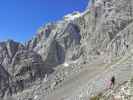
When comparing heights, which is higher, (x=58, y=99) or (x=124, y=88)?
(x=124, y=88)

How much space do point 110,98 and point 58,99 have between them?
137378 millimetres

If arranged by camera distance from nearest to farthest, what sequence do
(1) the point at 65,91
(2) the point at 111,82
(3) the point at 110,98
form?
(3) the point at 110,98 → (2) the point at 111,82 → (1) the point at 65,91

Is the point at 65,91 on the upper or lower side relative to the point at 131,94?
lower

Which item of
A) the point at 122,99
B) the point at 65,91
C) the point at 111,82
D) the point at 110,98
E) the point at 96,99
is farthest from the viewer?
the point at 65,91

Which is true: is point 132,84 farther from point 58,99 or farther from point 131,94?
point 58,99

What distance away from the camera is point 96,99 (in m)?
45.9

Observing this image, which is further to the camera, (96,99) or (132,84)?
(96,99)

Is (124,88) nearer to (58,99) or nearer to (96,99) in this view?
(96,99)

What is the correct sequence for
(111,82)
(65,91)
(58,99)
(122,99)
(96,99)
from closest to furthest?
(122,99) → (96,99) → (111,82) → (58,99) → (65,91)

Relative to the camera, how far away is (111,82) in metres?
49.5

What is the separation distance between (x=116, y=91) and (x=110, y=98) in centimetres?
155

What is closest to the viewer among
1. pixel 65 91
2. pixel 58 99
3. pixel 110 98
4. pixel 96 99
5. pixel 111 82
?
pixel 110 98

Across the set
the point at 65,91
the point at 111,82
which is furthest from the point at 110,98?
the point at 65,91

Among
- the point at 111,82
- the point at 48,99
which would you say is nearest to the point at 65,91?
the point at 48,99
